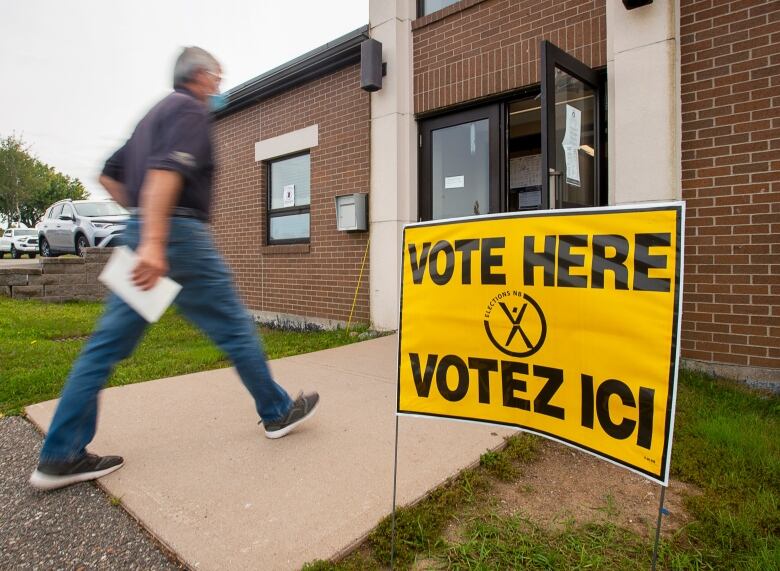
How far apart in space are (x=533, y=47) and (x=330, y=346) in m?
3.83

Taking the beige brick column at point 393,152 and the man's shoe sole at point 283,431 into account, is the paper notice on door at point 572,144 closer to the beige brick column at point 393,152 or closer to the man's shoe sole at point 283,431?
the beige brick column at point 393,152

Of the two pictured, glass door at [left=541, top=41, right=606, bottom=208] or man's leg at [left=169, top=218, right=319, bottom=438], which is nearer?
man's leg at [left=169, top=218, right=319, bottom=438]

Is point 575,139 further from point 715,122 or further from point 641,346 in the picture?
point 641,346

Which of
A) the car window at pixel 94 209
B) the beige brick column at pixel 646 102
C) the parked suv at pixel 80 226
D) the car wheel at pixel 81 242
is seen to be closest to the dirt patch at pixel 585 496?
the beige brick column at pixel 646 102

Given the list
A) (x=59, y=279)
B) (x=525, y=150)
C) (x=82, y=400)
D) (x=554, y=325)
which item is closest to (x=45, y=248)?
(x=59, y=279)

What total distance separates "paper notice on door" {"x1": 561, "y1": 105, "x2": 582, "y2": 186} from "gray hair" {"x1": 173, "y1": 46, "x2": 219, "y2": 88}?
9.69 ft

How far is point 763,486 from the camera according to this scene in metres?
2.28

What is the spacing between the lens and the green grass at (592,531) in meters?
1.74

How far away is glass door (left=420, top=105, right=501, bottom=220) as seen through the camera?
538cm

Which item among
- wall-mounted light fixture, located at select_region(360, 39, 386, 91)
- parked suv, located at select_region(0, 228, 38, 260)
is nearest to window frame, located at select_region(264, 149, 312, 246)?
wall-mounted light fixture, located at select_region(360, 39, 386, 91)

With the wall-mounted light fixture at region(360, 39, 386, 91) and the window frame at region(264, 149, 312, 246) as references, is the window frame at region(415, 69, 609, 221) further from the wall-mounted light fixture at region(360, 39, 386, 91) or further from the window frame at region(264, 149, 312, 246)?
the window frame at region(264, 149, 312, 246)

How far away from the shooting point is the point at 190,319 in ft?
7.98

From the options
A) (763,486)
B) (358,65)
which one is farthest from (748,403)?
(358,65)

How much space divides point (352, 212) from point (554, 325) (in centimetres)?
482
